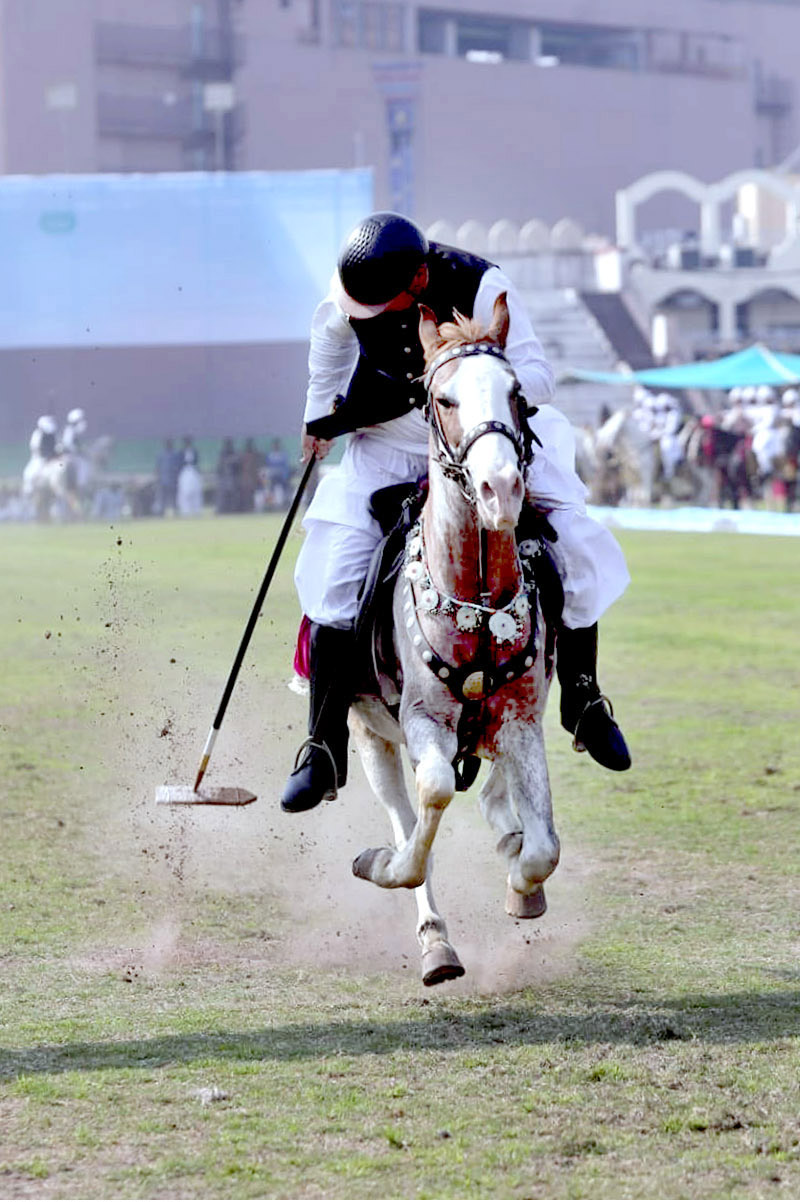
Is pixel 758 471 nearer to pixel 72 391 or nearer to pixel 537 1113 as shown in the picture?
pixel 72 391

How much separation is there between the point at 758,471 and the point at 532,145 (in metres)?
54.2

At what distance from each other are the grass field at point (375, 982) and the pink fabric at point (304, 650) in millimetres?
1132

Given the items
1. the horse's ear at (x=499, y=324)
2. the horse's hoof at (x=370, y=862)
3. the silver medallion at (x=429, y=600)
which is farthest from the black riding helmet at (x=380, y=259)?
the horse's hoof at (x=370, y=862)

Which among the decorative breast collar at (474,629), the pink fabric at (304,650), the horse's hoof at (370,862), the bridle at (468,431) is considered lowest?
the horse's hoof at (370,862)

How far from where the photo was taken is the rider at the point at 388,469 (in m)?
6.97

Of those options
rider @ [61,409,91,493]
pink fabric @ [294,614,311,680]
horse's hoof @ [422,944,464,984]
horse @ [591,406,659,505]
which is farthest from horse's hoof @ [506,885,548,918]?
horse @ [591,406,659,505]

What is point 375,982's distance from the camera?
7.29 meters

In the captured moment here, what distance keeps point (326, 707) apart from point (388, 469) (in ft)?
3.29

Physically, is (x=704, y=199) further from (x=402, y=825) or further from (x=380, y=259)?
(x=380, y=259)

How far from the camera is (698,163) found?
323ft

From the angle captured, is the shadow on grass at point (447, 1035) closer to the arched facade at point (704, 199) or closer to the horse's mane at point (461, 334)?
the horse's mane at point (461, 334)

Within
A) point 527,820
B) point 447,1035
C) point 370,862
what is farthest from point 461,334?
point 447,1035

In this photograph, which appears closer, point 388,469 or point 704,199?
point 388,469

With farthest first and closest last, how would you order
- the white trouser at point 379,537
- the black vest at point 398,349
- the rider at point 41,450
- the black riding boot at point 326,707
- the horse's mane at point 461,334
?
the rider at point 41,450 < the black riding boot at point 326,707 < the white trouser at point 379,537 < the black vest at point 398,349 < the horse's mane at point 461,334
